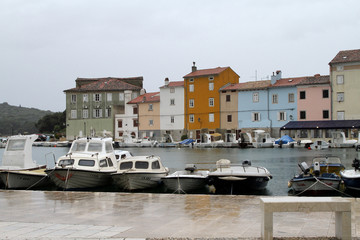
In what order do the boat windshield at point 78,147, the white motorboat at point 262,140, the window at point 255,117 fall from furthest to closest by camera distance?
the window at point 255,117 < the white motorboat at point 262,140 < the boat windshield at point 78,147

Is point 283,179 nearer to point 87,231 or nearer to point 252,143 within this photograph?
point 87,231

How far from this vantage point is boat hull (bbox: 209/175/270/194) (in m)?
20.8

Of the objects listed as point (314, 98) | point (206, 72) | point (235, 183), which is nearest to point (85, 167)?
point (235, 183)

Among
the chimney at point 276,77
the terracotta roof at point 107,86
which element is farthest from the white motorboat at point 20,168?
the terracotta roof at point 107,86

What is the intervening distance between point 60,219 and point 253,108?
2587 inches

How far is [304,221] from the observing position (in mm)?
10195

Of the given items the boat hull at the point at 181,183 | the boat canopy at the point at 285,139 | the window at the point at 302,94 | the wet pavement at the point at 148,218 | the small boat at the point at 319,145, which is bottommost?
the boat hull at the point at 181,183

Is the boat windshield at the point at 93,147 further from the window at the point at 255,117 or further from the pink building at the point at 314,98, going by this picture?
the window at the point at 255,117

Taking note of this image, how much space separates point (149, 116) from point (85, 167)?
63.4 metres

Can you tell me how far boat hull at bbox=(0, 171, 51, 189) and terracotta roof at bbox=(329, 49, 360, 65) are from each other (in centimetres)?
5333

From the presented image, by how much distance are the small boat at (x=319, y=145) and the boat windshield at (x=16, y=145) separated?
46019mm

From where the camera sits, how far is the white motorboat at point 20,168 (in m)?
23.0

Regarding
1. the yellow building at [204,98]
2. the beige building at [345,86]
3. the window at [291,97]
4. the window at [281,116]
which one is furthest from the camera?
the yellow building at [204,98]

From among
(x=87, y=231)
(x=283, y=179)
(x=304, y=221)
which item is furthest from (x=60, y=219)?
(x=283, y=179)
